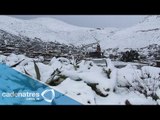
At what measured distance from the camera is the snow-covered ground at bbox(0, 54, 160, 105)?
131 inches

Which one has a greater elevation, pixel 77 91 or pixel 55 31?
pixel 55 31

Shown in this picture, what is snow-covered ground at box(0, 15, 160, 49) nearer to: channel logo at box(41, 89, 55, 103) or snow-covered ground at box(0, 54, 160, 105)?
snow-covered ground at box(0, 54, 160, 105)

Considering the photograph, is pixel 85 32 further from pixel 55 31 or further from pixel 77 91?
pixel 77 91

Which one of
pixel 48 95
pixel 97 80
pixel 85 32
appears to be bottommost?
pixel 48 95

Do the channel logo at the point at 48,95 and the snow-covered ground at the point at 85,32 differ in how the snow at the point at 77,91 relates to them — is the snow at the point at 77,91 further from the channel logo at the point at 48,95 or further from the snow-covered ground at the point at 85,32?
the snow-covered ground at the point at 85,32

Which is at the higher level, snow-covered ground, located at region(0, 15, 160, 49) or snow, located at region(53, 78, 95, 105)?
snow-covered ground, located at region(0, 15, 160, 49)

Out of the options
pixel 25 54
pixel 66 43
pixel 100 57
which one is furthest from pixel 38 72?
pixel 100 57

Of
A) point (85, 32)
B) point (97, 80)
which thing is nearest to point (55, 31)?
point (85, 32)

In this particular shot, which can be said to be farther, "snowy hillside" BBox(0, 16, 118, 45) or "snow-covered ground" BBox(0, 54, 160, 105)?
"snowy hillside" BBox(0, 16, 118, 45)

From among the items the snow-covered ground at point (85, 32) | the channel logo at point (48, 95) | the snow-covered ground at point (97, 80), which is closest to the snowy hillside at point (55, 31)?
the snow-covered ground at point (85, 32)

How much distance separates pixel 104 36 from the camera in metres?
3.63

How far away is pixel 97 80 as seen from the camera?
3.43 m

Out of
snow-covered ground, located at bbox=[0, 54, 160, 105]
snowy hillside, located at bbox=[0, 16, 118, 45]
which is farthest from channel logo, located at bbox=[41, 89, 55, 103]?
Result: snowy hillside, located at bbox=[0, 16, 118, 45]
